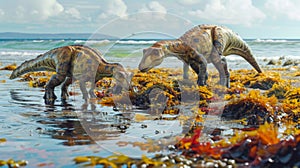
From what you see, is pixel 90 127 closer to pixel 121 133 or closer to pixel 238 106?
pixel 121 133

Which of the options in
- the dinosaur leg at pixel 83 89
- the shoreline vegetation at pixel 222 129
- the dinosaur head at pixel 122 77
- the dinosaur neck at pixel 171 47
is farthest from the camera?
the dinosaur neck at pixel 171 47

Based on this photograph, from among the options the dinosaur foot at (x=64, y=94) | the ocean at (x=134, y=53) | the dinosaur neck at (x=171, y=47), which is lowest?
the dinosaur foot at (x=64, y=94)

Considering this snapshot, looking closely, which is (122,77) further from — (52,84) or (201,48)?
(201,48)

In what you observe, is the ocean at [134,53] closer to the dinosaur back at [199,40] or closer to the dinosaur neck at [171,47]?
the dinosaur neck at [171,47]

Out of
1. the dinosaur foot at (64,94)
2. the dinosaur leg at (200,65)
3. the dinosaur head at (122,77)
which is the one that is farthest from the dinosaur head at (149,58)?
the dinosaur foot at (64,94)

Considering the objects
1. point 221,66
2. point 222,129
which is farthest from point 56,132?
point 221,66

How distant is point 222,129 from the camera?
18.5 feet

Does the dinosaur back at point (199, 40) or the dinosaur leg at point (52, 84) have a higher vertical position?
the dinosaur back at point (199, 40)

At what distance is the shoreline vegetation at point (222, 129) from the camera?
3863 mm

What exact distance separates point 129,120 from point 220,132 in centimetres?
148

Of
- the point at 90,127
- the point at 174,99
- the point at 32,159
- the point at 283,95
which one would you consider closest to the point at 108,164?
the point at 32,159

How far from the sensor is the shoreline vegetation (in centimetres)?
386

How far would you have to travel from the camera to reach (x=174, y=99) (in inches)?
325

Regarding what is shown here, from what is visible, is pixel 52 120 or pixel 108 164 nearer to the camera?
pixel 108 164
